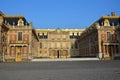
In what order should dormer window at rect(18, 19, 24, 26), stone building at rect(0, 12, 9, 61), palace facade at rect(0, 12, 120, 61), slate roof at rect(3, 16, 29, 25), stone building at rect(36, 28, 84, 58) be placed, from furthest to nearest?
stone building at rect(36, 28, 84, 58), slate roof at rect(3, 16, 29, 25), dormer window at rect(18, 19, 24, 26), palace facade at rect(0, 12, 120, 61), stone building at rect(0, 12, 9, 61)

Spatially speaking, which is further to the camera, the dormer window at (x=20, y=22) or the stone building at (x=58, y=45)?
the stone building at (x=58, y=45)

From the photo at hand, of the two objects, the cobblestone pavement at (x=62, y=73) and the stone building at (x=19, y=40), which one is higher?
Answer: the stone building at (x=19, y=40)

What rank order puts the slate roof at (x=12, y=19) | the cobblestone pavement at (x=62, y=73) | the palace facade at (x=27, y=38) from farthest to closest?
the slate roof at (x=12, y=19), the palace facade at (x=27, y=38), the cobblestone pavement at (x=62, y=73)

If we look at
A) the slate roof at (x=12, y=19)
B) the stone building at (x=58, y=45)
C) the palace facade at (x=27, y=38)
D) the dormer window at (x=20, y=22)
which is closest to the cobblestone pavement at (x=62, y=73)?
the palace facade at (x=27, y=38)

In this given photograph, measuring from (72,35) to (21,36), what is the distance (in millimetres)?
48564

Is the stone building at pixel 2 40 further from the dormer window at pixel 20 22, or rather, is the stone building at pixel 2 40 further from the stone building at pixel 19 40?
the dormer window at pixel 20 22

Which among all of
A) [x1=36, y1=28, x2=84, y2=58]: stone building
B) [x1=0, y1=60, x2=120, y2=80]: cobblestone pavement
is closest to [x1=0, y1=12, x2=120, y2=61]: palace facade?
[x1=36, y1=28, x2=84, y2=58]: stone building

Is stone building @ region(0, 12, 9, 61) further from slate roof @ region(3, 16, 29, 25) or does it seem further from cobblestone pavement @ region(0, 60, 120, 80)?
cobblestone pavement @ region(0, 60, 120, 80)

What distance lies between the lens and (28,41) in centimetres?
5597

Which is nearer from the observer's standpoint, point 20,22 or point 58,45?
point 20,22

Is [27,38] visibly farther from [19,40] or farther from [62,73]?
[62,73]

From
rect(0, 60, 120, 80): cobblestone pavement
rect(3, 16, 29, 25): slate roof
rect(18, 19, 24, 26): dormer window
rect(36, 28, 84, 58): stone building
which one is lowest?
rect(0, 60, 120, 80): cobblestone pavement

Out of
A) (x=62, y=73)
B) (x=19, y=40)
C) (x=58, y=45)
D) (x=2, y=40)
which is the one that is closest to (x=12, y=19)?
(x=19, y=40)

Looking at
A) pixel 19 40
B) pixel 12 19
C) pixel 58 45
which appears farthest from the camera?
pixel 58 45
